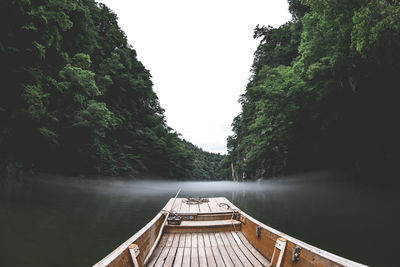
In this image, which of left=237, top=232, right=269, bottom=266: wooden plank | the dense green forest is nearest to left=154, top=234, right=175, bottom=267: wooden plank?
left=237, top=232, right=269, bottom=266: wooden plank

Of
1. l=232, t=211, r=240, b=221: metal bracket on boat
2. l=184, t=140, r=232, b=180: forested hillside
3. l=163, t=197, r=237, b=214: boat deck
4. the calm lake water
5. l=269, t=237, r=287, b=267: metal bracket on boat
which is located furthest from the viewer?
l=184, t=140, r=232, b=180: forested hillside

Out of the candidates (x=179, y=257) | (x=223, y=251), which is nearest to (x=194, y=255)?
(x=179, y=257)

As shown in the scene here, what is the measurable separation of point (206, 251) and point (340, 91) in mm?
14486

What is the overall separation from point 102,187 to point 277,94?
15466mm

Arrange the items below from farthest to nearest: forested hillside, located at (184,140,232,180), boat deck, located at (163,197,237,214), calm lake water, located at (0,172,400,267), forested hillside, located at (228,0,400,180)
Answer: forested hillside, located at (184,140,232,180)
forested hillside, located at (228,0,400,180)
boat deck, located at (163,197,237,214)
calm lake water, located at (0,172,400,267)

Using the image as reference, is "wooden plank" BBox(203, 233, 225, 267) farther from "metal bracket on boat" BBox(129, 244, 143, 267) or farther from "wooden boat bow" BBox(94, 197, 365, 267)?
"metal bracket on boat" BBox(129, 244, 143, 267)

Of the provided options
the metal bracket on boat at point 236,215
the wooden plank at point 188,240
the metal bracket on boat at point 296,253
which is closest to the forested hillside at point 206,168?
the metal bracket on boat at point 236,215

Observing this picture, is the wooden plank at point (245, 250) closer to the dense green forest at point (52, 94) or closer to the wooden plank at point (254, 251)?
the wooden plank at point (254, 251)

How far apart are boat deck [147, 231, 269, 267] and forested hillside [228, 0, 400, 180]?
26.9 ft

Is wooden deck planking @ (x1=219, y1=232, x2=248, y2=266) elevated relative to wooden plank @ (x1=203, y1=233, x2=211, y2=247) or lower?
elevated

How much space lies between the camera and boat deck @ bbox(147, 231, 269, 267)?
10.1 feet

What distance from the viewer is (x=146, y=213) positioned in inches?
347

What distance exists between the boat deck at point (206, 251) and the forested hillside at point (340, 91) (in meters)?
8.20

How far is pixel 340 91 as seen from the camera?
1331 centimetres
